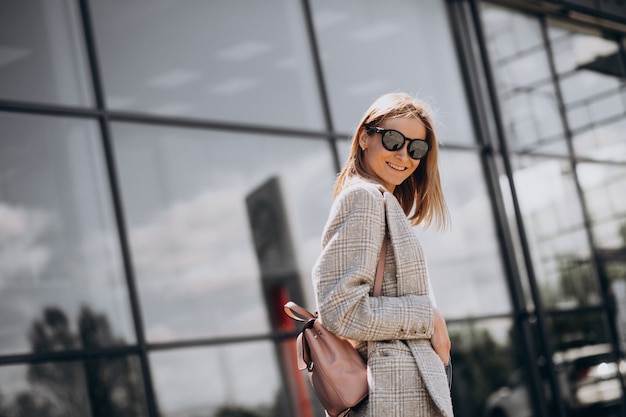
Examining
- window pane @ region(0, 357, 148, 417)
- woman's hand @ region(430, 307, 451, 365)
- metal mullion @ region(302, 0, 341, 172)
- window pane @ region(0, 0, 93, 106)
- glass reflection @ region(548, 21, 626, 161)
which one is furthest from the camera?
glass reflection @ region(548, 21, 626, 161)

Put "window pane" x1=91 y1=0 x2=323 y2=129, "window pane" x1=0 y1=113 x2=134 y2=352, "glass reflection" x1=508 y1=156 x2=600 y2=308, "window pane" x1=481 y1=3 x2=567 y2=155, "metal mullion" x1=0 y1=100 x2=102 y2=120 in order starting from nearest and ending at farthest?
"window pane" x1=0 y1=113 x2=134 y2=352 → "metal mullion" x1=0 y1=100 x2=102 y2=120 → "window pane" x1=91 y1=0 x2=323 y2=129 → "glass reflection" x1=508 y1=156 x2=600 y2=308 → "window pane" x1=481 y1=3 x2=567 y2=155

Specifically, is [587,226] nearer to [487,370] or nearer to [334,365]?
[487,370]

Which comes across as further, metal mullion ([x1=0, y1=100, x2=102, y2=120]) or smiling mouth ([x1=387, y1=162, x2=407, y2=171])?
metal mullion ([x1=0, y1=100, x2=102, y2=120])

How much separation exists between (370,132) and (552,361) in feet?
20.1

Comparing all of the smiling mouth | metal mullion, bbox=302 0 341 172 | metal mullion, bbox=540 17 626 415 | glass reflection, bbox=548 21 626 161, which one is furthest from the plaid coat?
glass reflection, bbox=548 21 626 161

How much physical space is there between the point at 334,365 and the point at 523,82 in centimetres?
726

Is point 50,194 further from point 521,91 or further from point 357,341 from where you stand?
point 521,91

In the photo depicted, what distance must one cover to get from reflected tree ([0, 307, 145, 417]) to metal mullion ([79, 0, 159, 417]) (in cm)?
6

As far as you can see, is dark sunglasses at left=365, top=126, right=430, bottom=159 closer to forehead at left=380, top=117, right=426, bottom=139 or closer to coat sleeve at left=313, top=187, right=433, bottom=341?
forehead at left=380, top=117, right=426, bottom=139

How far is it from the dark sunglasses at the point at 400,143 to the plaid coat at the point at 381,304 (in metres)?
0.16

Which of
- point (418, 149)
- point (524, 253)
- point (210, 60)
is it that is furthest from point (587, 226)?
point (418, 149)

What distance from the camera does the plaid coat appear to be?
100 inches

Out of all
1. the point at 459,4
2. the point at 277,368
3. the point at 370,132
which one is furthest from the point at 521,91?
the point at 370,132

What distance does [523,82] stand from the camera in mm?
9352
